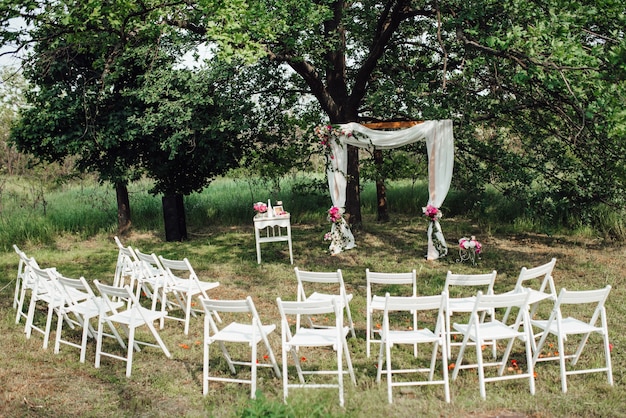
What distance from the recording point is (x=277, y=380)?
5309 millimetres

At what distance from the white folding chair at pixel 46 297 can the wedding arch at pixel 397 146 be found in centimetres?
563

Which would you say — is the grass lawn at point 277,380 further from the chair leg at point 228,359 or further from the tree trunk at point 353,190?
the tree trunk at point 353,190

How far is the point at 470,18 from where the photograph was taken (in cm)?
927

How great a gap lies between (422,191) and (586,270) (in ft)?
27.5

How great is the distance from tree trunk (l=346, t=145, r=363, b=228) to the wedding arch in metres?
1.92

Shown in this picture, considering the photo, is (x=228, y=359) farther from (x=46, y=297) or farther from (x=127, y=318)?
(x=46, y=297)

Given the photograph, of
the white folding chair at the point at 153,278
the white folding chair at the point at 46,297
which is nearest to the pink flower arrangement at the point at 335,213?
the white folding chair at the point at 153,278

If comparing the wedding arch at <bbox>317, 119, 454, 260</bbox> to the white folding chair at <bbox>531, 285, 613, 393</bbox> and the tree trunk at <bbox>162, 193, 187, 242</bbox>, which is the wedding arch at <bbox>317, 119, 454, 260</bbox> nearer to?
the tree trunk at <bbox>162, 193, 187, 242</bbox>

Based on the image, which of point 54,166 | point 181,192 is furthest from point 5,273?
point 54,166

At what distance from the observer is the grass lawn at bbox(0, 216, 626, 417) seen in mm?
4621

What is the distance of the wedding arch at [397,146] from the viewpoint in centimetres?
1083

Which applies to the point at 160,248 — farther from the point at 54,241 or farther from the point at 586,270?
the point at 586,270

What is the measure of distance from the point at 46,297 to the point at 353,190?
807 centimetres

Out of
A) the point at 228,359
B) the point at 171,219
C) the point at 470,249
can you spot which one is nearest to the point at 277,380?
the point at 228,359
